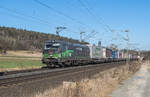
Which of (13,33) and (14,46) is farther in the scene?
(13,33)

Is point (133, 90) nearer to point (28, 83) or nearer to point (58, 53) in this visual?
point (28, 83)

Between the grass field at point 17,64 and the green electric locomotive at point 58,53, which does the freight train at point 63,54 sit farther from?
the grass field at point 17,64

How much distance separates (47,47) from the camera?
3105 cm

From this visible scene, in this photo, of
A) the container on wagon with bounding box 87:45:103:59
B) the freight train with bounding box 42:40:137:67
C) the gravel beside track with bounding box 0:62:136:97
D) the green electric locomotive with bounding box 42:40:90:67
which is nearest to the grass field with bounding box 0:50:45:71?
the green electric locomotive with bounding box 42:40:90:67

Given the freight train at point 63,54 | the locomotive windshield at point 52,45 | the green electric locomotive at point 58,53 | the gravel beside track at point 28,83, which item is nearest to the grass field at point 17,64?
the green electric locomotive at point 58,53

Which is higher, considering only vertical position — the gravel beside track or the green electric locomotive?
the green electric locomotive

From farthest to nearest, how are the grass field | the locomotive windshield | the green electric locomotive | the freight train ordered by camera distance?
1. the locomotive windshield
2. the freight train
3. the green electric locomotive
4. the grass field

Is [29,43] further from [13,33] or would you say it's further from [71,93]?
[71,93]

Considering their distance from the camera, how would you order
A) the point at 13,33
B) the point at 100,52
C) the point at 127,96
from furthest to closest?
the point at 13,33 < the point at 100,52 < the point at 127,96

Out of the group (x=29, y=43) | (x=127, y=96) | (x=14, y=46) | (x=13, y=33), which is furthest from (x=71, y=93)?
(x=13, y=33)

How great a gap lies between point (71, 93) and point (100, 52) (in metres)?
43.5

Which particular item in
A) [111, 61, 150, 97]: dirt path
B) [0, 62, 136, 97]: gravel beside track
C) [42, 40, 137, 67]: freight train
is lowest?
[111, 61, 150, 97]: dirt path

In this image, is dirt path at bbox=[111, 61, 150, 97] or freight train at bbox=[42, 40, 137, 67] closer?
dirt path at bbox=[111, 61, 150, 97]

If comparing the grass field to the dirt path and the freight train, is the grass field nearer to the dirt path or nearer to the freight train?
the freight train
